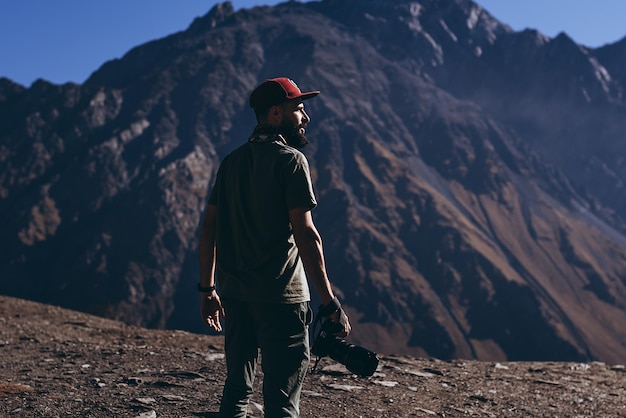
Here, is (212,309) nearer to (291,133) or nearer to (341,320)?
(341,320)

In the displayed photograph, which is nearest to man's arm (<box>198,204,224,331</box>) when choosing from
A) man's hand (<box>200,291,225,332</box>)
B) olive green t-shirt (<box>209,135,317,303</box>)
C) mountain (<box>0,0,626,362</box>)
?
man's hand (<box>200,291,225,332</box>)

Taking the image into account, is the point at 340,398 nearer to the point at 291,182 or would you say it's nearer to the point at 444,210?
the point at 291,182

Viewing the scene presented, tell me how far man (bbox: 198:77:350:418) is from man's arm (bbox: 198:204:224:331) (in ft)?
0.18

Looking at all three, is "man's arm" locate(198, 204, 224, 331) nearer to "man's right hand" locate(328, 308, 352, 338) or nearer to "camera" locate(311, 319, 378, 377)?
"camera" locate(311, 319, 378, 377)

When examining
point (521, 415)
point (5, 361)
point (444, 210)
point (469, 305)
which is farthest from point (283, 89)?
point (444, 210)

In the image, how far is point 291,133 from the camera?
4.35m

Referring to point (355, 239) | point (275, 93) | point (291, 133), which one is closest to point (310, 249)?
point (291, 133)

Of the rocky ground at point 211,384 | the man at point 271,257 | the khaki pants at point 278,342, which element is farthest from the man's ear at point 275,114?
the rocky ground at point 211,384

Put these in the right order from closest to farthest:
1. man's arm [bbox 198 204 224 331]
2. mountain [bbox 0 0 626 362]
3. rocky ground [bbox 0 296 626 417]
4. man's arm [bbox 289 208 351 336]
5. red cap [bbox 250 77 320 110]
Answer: man's arm [bbox 289 208 351 336] → red cap [bbox 250 77 320 110] → man's arm [bbox 198 204 224 331] → rocky ground [bbox 0 296 626 417] → mountain [bbox 0 0 626 362]

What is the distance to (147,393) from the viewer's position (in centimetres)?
687

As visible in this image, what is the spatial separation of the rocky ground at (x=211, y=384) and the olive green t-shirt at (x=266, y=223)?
2695 millimetres

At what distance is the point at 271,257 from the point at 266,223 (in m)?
0.22

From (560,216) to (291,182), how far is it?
19346 cm

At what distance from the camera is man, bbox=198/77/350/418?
4047 mm
